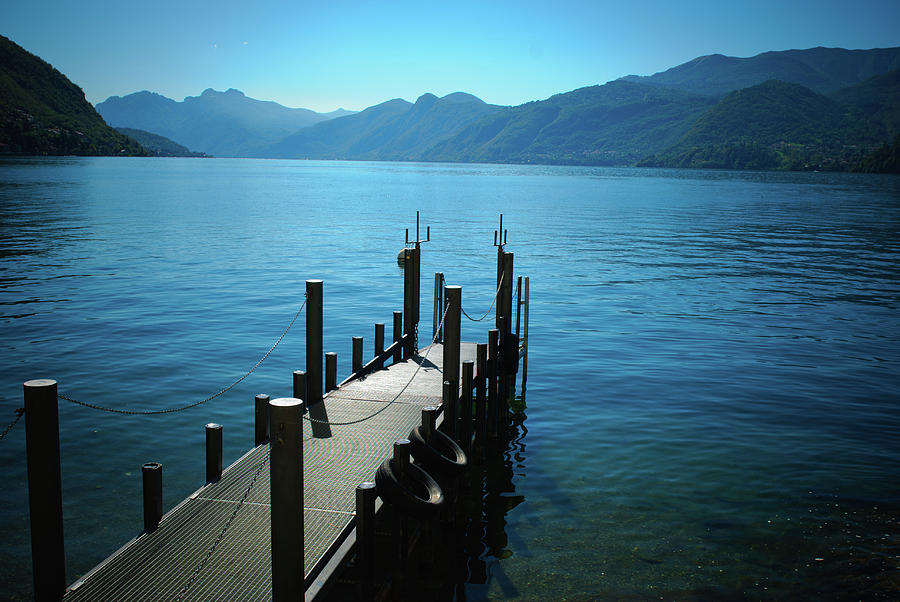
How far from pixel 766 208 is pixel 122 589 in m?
78.2

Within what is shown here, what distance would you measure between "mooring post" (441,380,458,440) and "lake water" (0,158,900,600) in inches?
59.8

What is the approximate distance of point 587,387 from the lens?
16.7 meters

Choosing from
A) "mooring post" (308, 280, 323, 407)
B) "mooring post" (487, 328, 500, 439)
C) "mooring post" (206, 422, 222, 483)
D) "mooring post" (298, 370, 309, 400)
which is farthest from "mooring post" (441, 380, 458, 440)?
"mooring post" (206, 422, 222, 483)

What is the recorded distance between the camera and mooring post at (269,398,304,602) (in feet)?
16.5

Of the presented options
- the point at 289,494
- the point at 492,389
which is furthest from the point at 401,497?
the point at 492,389

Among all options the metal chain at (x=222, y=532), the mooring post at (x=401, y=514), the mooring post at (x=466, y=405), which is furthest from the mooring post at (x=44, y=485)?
the mooring post at (x=466, y=405)

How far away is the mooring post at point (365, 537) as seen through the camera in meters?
6.72

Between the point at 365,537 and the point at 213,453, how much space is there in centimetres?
256

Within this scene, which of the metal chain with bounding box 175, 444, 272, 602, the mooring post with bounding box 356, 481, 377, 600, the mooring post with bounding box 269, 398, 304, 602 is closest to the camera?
the mooring post with bounding box 269, 398, 304, 602

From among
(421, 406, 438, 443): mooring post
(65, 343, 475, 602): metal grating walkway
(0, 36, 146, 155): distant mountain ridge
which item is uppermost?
(0, 36, 146, 155): distant mountain ridge

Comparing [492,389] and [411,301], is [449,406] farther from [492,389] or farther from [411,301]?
[411,301]

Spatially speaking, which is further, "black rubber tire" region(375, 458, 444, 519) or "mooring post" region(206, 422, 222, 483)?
"mooring post" region(206, 422, 222, 483)

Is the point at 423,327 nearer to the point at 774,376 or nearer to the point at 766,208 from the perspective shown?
the point at 774,376

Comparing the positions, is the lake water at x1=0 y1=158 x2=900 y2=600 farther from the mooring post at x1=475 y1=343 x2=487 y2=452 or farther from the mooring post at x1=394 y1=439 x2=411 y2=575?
the mooring post at x1=394 y1=439 x2=411 y2=575
